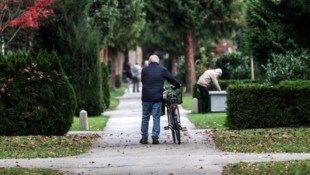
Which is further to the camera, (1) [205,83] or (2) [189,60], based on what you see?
(2) [189,60]

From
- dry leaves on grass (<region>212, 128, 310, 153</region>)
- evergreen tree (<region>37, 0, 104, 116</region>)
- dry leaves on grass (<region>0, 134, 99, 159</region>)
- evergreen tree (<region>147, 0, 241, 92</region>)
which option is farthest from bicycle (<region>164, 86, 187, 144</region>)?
evergreen tree (<region>147, 0, 241, 92</region>)

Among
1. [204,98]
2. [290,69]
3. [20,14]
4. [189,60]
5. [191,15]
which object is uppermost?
[191,15]

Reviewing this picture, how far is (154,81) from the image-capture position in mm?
16641

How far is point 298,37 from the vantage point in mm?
17750

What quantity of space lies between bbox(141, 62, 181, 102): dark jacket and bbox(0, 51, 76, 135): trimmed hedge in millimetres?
2905

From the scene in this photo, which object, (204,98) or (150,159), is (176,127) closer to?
(150,159)

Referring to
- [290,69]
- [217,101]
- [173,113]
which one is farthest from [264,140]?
[217,101]

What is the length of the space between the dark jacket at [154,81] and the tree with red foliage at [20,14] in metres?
9.07

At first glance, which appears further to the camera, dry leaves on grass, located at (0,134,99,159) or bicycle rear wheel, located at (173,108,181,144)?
bicycle rear wheel, located at (173,108,181,144)

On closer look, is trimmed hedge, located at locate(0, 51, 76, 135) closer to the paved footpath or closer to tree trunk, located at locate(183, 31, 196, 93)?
the paved footpath

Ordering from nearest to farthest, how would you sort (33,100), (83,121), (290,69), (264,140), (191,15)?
(264,140) → (33,100) → (83,121) → (290,69) → (191,15)

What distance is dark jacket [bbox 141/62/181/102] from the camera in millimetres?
16516

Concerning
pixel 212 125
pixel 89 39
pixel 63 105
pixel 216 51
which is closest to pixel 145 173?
pixel 63 105

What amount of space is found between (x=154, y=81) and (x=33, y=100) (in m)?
3.70
